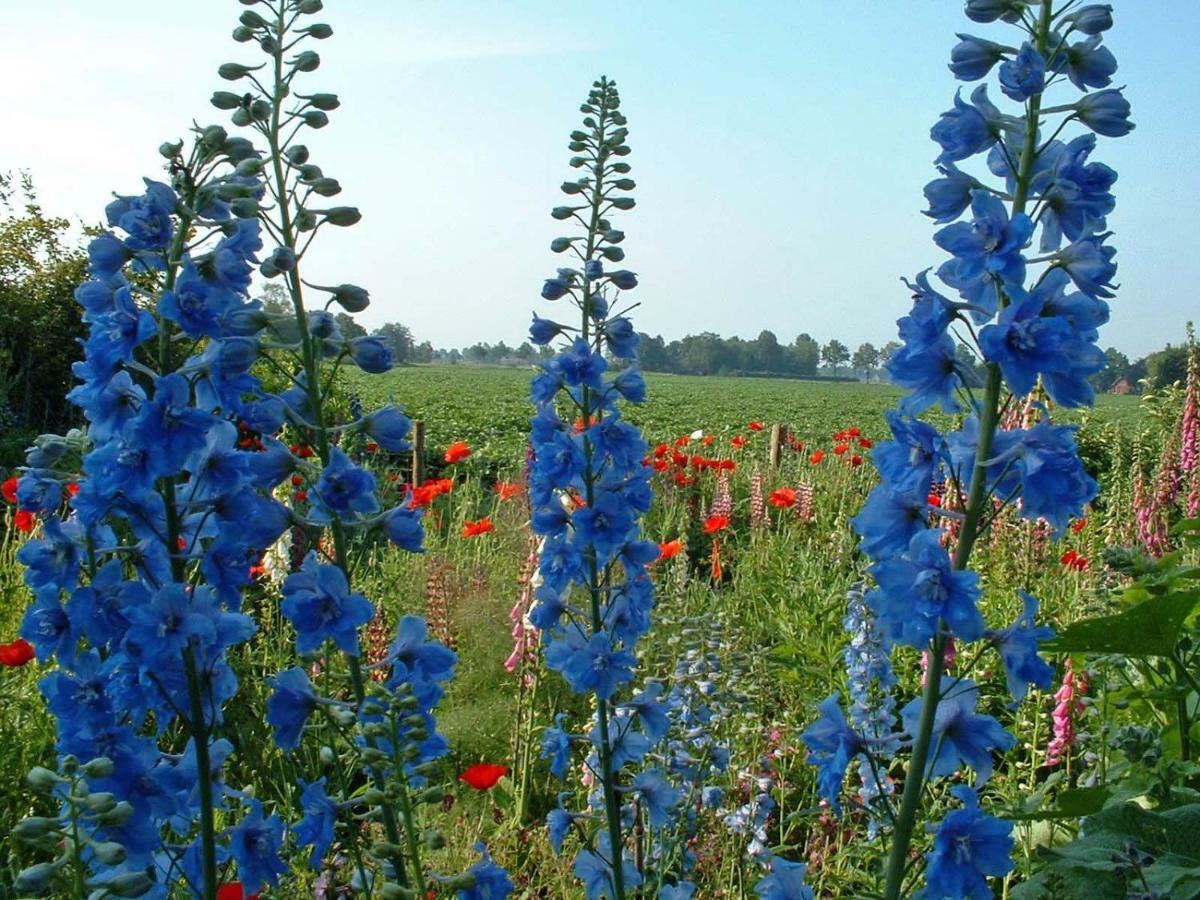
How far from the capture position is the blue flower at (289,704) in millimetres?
1610

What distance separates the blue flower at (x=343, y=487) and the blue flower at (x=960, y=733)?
87 cm

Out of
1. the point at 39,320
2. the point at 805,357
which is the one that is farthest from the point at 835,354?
the point at 39,320

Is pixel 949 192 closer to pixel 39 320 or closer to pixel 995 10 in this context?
pixel 995 10

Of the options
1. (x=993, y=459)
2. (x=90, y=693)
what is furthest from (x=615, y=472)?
(x=90, y=693)

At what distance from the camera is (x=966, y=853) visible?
1.48 m

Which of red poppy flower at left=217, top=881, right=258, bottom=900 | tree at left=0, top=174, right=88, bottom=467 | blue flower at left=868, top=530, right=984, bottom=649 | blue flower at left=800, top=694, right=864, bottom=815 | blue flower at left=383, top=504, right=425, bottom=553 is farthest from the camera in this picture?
tree at left=0, top=174, right=88, bottom=467

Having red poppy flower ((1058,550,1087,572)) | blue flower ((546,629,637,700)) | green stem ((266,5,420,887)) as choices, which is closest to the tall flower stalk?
blue flower ((546,629,637,700))

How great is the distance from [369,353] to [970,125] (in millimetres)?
999

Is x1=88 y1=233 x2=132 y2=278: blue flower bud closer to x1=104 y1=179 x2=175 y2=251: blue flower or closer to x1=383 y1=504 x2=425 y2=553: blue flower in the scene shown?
x1=104 y1=179 x2=175 y2=251: blue flower

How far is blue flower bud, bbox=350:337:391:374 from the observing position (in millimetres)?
1723

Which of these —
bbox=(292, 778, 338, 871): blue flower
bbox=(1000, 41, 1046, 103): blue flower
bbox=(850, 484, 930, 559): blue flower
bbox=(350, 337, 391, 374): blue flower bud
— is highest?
bbox=(1000, 41, 1046, 103): blue flower

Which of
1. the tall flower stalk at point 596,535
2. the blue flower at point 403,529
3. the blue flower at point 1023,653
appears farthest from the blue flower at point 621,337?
the blue flower at point 1023,653

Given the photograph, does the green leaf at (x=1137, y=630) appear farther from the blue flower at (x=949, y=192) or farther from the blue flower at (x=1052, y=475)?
the blue flower at (x=949, y=192)

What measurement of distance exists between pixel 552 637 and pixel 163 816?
2.86 ft
